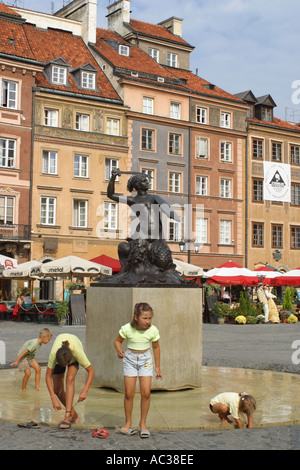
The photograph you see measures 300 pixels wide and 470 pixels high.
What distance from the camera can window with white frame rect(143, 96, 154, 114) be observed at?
41.2 metres

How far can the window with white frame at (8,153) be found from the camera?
35.2 metres

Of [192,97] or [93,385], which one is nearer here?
[93,385]

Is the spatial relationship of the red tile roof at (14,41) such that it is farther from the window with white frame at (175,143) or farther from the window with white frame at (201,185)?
the window with white frame at (201,185)

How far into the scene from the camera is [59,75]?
38312 millimetres

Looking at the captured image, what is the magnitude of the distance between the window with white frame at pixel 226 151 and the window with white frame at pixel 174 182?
416 cm

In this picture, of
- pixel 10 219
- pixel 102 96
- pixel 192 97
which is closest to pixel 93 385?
pixel 10 219

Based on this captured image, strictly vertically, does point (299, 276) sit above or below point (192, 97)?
below

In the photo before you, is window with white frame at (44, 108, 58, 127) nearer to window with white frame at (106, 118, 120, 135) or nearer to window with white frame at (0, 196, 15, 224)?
window with white frame at (106, 118, 120, 135)

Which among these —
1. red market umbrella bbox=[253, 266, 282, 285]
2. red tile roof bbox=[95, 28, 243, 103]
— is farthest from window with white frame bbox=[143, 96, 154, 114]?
red market umbrella bbox=[253, 266, 282, 285]

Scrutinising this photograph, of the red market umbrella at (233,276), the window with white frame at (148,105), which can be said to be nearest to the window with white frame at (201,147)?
the window with white frame at (148,105)

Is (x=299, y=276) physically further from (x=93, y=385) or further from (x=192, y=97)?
(x=93, y=385)

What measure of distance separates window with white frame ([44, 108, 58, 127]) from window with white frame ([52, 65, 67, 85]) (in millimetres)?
2043

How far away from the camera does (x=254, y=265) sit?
44875mm
